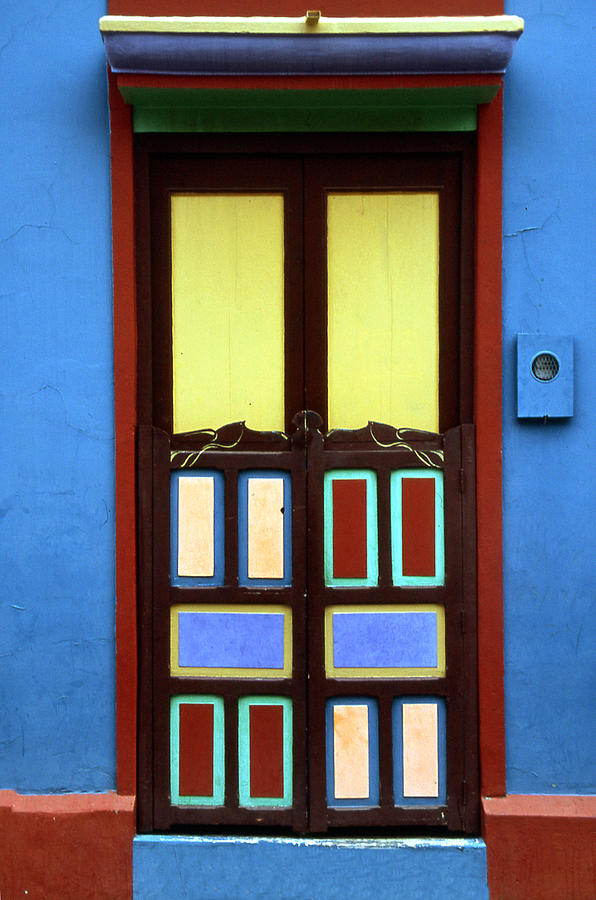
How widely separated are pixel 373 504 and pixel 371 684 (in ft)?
2.39

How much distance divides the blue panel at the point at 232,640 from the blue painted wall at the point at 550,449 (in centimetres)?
95

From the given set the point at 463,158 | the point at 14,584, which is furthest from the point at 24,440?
the point at 463,158

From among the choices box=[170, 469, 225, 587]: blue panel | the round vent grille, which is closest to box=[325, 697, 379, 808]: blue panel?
box=[170, 469, 225, 587]: blue panel

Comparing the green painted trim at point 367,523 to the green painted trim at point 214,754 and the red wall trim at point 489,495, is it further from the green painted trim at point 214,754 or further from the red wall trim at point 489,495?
the green painted trim at point 214,754

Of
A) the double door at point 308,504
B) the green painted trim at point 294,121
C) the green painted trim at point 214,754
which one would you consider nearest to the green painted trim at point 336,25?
the green painted trim at point 294,121

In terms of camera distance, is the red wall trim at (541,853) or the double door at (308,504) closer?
the red wall trim at (541,853)

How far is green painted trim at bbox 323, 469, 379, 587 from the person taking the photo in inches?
129

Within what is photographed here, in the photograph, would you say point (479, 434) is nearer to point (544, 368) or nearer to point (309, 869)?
point (544, 368)

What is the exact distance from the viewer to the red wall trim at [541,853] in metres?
Answer: 3.13

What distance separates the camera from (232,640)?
10.8ft

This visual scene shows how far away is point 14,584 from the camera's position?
3.28 m

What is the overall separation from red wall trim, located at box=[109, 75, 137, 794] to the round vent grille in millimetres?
1611

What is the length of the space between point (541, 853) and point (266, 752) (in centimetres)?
114

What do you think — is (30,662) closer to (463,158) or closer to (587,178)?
(463,158)
